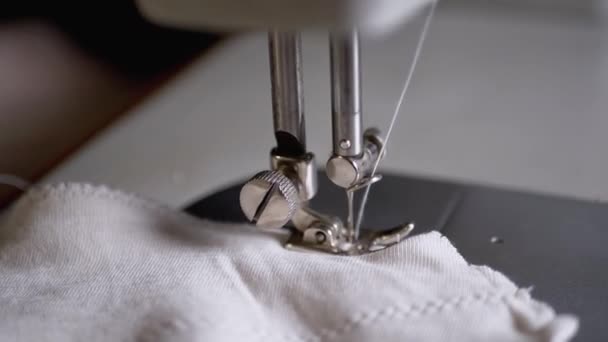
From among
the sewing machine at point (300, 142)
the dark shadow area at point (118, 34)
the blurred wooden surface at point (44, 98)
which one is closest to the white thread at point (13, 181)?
the blurred wooden surface at point (44, 98)

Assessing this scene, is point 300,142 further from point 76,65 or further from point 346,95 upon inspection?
point 76,65

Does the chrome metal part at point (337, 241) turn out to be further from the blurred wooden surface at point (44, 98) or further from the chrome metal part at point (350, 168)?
the blurred wooden surface at point (44, 98)

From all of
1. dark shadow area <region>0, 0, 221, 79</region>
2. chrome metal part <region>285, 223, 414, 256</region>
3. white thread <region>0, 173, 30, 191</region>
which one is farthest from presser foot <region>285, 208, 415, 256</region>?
dark shadow area <region>0, 0, 221, 79</region>

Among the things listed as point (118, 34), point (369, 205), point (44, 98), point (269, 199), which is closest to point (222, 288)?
point (269, 199)

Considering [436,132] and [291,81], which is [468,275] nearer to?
[291,81]

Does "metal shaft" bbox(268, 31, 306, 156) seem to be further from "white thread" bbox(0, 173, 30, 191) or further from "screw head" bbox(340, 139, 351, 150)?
"white thread" bbox(0, 173, 30, 191)

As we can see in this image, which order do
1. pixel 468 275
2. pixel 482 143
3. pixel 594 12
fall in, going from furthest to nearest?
pixel 594 12 → pixel 482 143 → pixel 468 275

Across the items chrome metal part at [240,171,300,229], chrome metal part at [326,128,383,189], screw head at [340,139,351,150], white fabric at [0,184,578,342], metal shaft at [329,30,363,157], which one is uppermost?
metal shaft at [329,30,363,157]

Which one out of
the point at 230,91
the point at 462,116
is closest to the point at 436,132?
the point at 462,116
